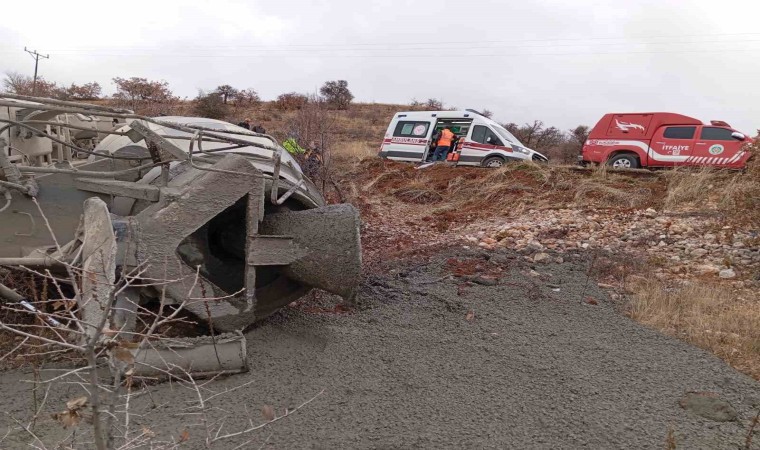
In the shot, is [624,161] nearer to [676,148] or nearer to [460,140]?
[676,148]

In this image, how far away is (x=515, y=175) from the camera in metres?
12.0

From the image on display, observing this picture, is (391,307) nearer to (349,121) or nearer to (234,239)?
(234,239)

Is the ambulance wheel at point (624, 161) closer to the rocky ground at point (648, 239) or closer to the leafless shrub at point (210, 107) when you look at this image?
the rocky ground at point (648, 239)

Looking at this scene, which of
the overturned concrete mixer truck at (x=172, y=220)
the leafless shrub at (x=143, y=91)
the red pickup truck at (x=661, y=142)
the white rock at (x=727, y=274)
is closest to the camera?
the overturned concrete mixer truck at (x=172, y=220)

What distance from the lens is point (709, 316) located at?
4.66m

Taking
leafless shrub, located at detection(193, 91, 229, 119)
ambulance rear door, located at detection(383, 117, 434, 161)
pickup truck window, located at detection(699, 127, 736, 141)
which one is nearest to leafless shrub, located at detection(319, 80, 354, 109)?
leafless shrub, located at detection(193, 91, 229, 119)

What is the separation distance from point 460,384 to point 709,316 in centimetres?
256

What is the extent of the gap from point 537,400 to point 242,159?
7.66 feet

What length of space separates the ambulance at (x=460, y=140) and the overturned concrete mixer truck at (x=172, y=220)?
35.9ft

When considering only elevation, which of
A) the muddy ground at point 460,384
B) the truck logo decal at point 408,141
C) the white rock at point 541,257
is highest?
the truck logo decal at point 408,141

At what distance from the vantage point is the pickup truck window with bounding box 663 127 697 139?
13.1 m

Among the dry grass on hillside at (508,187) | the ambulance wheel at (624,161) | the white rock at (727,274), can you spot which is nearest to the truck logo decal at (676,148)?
the ambulance wheel at (624,161)

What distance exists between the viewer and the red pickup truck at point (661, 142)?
12656mm

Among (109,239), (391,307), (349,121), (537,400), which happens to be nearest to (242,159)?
(109,239)
